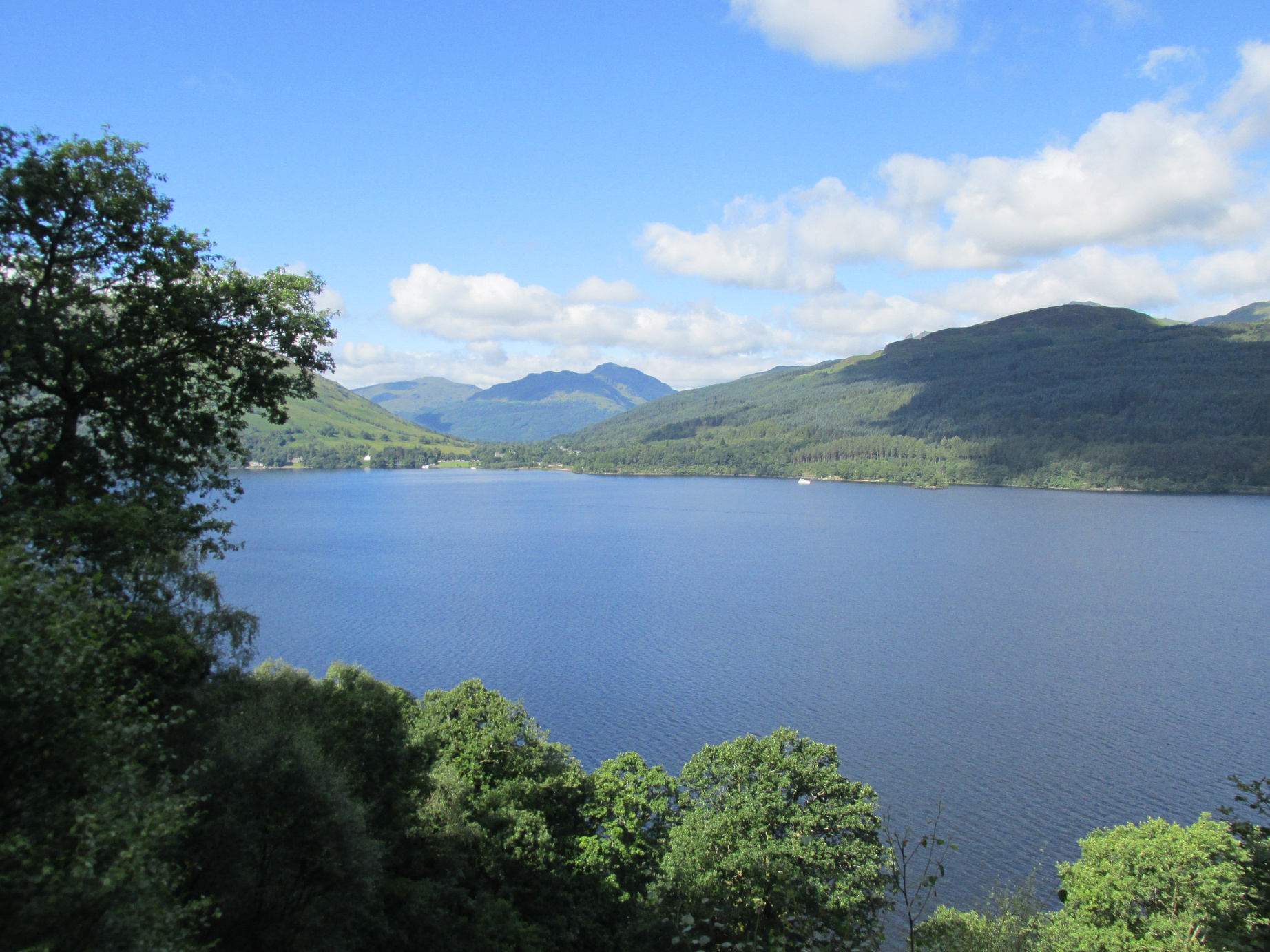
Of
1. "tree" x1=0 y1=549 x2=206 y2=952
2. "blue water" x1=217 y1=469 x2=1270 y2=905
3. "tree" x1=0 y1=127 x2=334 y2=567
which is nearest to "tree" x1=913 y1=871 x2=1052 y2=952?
"blue water" x1=217 y1=469 x2=1270 y2=905

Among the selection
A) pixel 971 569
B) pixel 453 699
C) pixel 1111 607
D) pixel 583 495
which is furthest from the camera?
pixel 583 495

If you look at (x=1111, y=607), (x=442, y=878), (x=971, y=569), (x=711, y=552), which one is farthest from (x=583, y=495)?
(x=442, y=878)

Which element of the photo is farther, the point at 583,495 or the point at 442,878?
the point at 583,495

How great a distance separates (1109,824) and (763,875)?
17079 millimetres

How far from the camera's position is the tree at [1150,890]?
50.6ft

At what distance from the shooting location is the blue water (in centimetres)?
3108

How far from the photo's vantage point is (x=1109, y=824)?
1055 inches

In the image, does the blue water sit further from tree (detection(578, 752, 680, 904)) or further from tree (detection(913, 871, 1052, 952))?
tree (detection(578, 752, 680, 904))

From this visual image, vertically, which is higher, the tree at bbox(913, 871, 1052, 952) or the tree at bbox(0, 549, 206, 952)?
the tree at bbox(0, 549, 206, 952)

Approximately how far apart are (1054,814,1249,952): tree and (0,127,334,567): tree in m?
19.8

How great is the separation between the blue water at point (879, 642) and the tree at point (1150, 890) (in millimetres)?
6079

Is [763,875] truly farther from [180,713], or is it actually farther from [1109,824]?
[1109,824]

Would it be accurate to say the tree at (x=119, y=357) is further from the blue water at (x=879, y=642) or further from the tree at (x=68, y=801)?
the blue water at (x=879, y=642)

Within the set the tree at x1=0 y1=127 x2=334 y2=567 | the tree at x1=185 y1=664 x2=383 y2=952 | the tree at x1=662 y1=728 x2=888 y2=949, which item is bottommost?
the tree at x1=662 y1=728 x2=888 y2=949
